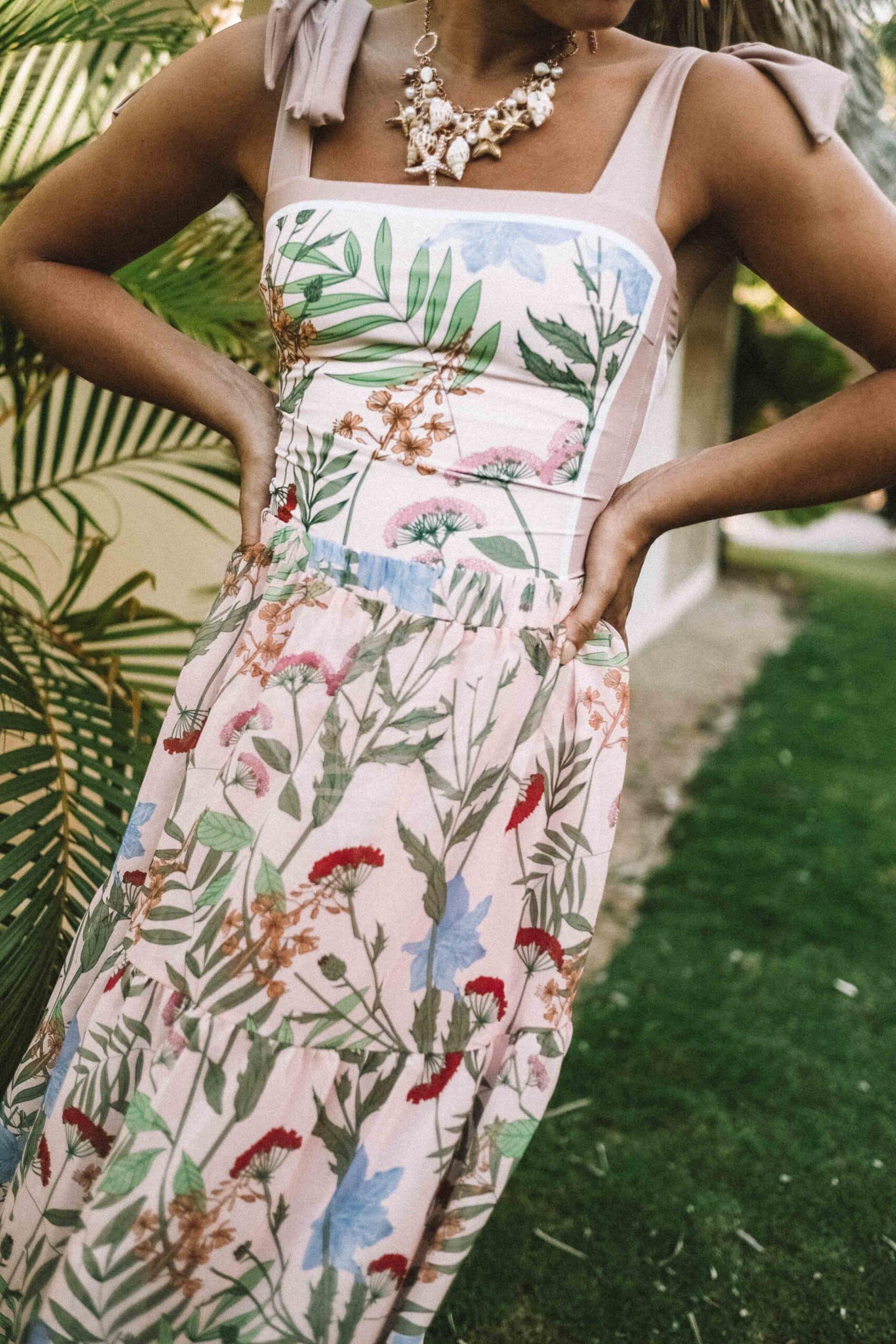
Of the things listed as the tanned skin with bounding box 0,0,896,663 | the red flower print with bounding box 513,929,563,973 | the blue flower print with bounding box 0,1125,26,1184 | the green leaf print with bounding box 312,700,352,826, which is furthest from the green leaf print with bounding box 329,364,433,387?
the blue flower print with bounding box 0,1125,26,1184

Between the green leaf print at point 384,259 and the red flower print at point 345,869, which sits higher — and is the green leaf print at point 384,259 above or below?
above

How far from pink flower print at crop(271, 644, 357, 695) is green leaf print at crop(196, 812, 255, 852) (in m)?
0.15

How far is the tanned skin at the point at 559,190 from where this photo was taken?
116cm

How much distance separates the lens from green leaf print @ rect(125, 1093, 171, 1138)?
3.56 feet

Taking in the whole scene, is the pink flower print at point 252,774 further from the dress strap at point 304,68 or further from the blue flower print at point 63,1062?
the dress strap at point 304,68

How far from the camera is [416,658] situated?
3.82ft

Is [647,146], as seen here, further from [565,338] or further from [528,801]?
[528,801]

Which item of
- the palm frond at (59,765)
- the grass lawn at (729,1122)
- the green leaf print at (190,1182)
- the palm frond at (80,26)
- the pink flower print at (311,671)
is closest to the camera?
the green leaf print at (190,1182)

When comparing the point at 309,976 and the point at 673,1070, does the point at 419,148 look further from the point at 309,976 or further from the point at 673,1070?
the point at 673,1070

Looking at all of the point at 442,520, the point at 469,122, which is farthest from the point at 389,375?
the point at 469,122

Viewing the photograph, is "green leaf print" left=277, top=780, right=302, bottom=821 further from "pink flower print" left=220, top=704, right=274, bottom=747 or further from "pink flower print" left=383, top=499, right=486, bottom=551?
"pink flower print" left=383, top=499, right=486, bottom=551

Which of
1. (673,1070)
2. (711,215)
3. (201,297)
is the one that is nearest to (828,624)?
(673,1070)

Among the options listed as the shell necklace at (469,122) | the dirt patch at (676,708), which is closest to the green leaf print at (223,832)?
the shell necklace at (469,122)

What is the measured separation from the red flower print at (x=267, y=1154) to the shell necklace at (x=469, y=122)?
3.19 ft
